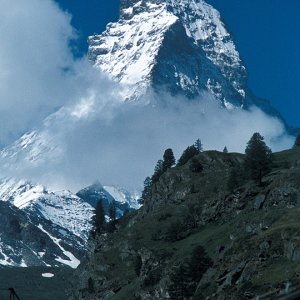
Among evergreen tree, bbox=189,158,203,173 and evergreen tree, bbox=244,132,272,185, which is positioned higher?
evergreen tree, bbox=189,158,203,173

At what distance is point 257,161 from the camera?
513 ft

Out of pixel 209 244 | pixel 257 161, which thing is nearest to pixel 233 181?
pixel 257 161

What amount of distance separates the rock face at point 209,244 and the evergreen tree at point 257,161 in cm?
228

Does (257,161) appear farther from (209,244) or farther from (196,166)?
(196,166)

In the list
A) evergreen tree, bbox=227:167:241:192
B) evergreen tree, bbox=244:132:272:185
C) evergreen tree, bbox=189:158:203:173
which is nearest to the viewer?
evergreen tree, bbox=244:132:272:185

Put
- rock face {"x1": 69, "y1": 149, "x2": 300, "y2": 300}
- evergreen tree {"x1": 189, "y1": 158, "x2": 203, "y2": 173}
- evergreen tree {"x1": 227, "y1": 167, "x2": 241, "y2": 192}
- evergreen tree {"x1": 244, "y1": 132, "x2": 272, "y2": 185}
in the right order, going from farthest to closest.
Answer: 1. evergreen tree {"x1": 189, "y1": 158, "x2": 203, "y2": 173}
2. evergreen tree {"x1": 227, "y1": 167, "x2": 241, "y2": 192}
3. evergreen tree {"x1": 244, "y1": 132, "x2": 272, "y2": 185}
4. rock face {"x1": 69, "y1": 149, "x2": 300, "y2": 300}

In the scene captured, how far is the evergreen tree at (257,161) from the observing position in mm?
154125

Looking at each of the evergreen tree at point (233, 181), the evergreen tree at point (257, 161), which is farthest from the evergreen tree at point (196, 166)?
the evergreen tree at point (233, 181)

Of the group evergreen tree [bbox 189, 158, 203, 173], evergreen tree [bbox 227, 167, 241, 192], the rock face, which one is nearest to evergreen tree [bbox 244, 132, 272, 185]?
the rock face

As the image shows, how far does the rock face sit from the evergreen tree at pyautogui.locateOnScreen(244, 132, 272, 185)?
2281 millimetres

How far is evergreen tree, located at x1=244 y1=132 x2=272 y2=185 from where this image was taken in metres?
154

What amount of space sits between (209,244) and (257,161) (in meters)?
30.8

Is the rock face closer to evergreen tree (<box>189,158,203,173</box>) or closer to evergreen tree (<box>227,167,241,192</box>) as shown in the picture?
evergreen tree (<box>189,158,203,173</box>)

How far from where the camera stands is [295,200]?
405 feet
